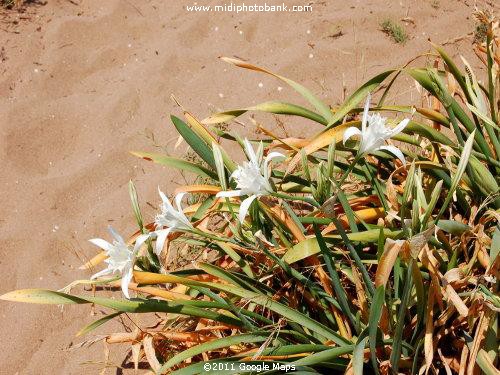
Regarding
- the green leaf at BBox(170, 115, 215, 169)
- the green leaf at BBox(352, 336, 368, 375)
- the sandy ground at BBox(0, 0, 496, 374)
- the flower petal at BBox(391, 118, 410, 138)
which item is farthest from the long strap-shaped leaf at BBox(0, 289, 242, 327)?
the sandy ground at BBox(0, 0, 496, 374)

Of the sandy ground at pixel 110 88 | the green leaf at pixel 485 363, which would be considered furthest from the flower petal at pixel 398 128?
the sandy ground at pixel 110 88

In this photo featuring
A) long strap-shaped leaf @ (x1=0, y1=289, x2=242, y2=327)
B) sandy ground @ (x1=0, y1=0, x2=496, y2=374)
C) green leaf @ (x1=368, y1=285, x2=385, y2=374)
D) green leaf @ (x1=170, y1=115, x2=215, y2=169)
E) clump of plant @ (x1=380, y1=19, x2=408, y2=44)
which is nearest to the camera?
green leaf @ (x1=368, y1=285, x2=385, y2=374)

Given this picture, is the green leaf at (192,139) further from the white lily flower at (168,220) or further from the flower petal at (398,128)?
the flower petal at (398,128)

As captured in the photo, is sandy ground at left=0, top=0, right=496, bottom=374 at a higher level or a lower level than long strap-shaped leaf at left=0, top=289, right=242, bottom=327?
lower

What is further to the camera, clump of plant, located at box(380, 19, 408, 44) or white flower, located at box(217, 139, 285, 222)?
clump of plant, located at box(380, 19, 408, 44)

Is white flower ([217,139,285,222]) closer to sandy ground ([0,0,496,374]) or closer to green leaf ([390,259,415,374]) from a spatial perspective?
green leaf ([390,259,415,374])

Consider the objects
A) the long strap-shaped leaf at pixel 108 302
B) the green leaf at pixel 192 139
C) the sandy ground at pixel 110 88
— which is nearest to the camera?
the long strap-shaped leaf at pixel 108 302
